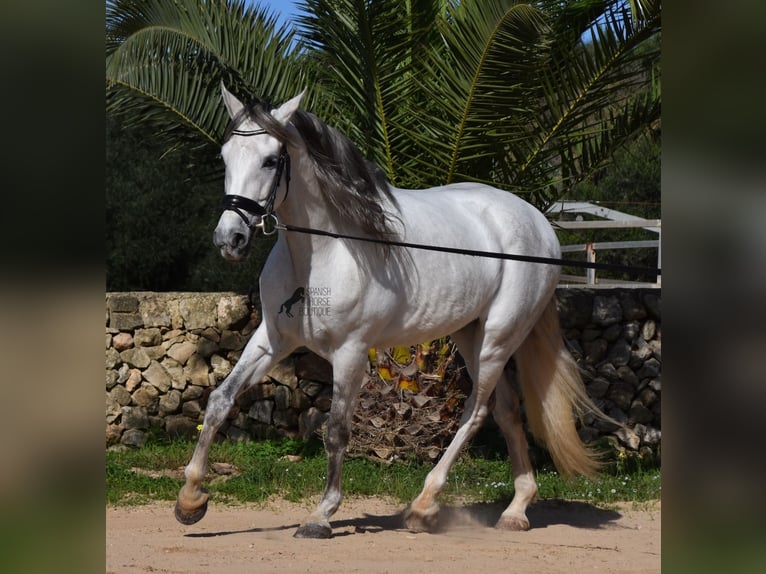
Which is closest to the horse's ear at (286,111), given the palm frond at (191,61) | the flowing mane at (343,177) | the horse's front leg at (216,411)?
the flowing mane at (343,177)

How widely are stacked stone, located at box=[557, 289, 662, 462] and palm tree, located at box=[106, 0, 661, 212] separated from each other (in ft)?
3.55

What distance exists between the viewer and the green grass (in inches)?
239

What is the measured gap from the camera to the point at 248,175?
4211mm

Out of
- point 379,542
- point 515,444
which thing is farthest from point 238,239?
point 515,444

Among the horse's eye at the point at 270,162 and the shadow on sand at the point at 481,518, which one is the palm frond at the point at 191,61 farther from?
the shadow on sand at the point at 481,518

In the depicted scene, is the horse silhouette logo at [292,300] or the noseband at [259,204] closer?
the noseband at [259,204]

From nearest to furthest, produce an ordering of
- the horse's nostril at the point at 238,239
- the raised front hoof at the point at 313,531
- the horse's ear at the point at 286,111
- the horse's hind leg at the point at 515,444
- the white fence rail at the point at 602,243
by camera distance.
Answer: the horse's nostril at the point at 238,239 → the horse's ear at the point at 286,111 → the raised front hoof at the point at 313,531 → the horse's hind leg at the point at 515,444 → the white fence rail at the point at 602,243

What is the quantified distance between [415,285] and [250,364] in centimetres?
96

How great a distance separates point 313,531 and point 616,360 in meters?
3.77

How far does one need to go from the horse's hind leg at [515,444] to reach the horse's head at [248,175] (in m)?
2.01

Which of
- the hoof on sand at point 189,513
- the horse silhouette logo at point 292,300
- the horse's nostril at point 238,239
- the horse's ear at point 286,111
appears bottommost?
the hoof on sand at point 189,513

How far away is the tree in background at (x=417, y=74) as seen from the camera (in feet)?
20.9
